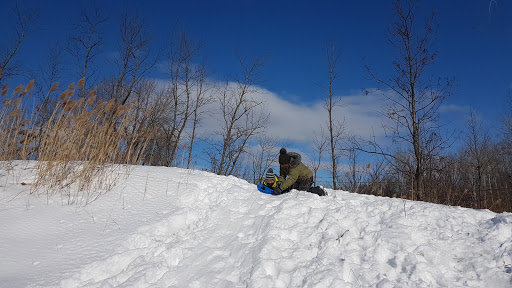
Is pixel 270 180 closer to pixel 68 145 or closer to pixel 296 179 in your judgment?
pixel 296 179

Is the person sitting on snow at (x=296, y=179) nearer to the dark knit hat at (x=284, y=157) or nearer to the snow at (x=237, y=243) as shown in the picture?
the dark knit hat at (x=284, y=157)

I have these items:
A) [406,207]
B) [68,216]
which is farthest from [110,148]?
[406,207]

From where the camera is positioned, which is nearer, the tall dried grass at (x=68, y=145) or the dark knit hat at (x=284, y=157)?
the tall dried grass at (x=68, y=145)

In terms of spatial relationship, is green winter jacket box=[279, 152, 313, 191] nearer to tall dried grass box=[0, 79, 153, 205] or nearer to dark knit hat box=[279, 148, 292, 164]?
dark knit hat box=[279, 148, 292, 164]

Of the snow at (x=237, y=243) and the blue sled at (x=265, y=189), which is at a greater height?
the blue sled at (x=265, y=189)

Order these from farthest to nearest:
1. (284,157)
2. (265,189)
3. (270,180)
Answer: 1. (284,157)
2. (270,180)
3. (265,189)

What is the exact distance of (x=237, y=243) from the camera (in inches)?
120

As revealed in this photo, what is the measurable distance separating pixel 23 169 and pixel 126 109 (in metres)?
1.83

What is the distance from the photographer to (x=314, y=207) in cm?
401

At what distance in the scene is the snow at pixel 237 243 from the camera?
2.33 meters

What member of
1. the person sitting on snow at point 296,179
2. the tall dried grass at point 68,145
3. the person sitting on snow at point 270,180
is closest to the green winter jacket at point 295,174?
the person sitting on snow at point 296,179

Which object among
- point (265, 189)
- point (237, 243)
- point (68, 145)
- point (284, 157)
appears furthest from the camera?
point (284, 157)

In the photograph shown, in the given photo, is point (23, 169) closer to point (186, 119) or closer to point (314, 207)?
point (314, 207)

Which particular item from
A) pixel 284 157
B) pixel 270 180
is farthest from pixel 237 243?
pixel 284 157
